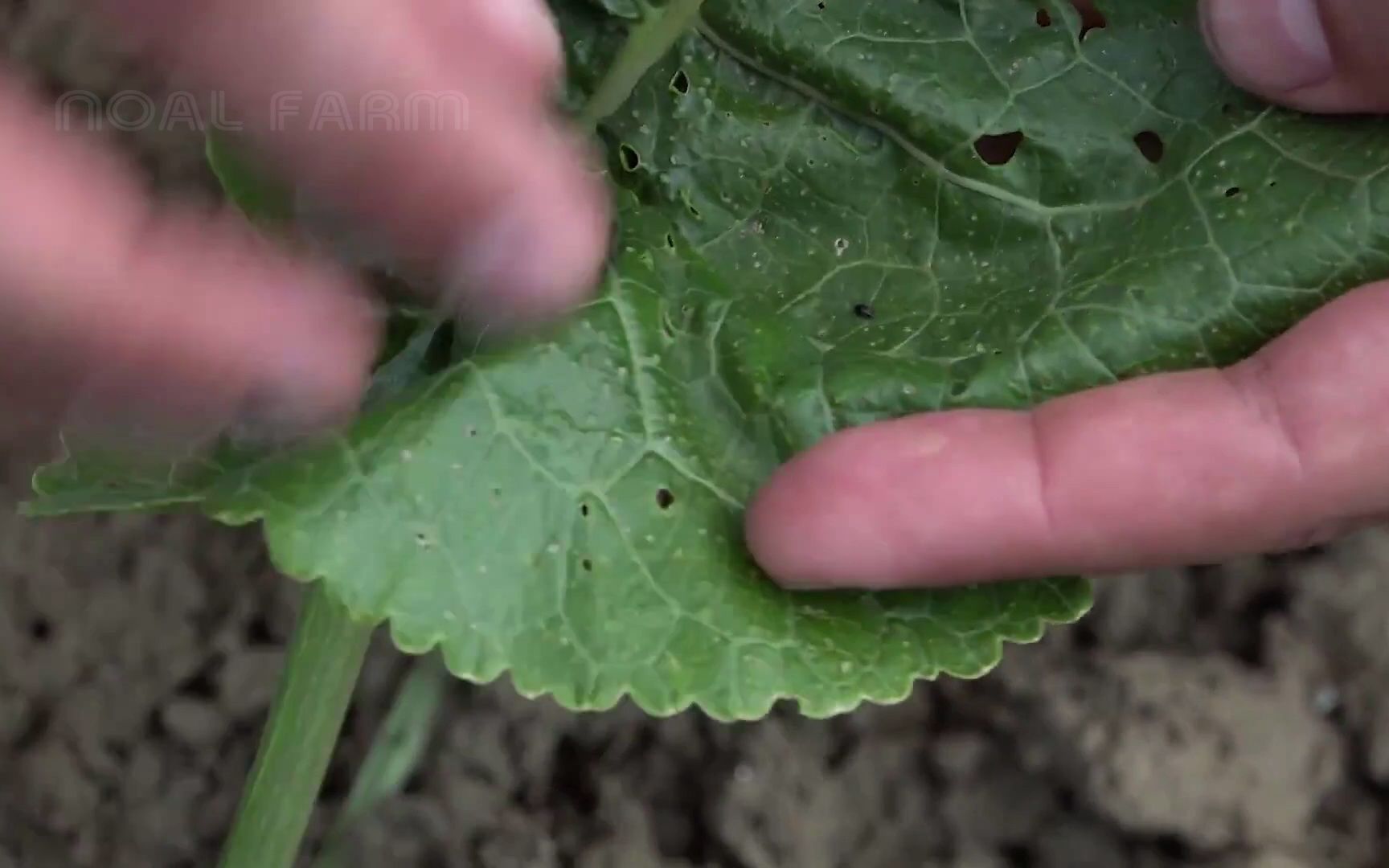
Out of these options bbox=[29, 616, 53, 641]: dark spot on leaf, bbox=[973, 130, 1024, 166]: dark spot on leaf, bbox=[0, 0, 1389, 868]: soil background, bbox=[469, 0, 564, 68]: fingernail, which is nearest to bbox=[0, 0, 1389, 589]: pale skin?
bbox=[469, 0, 564, 68]: fingernail

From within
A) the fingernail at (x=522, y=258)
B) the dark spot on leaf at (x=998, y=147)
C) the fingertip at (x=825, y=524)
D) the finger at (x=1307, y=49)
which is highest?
the fingernail at (x=522, y=258)

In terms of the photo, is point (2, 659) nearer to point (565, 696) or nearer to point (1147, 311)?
point (565, 696)

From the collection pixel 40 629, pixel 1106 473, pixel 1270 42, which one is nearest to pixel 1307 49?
pixel 1270 42

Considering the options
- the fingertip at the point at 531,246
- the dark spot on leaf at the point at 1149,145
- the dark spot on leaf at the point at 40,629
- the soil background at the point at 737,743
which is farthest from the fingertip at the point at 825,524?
the dark spot on leaf at the point at 40,629

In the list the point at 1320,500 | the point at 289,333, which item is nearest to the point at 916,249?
the point at 1320,500

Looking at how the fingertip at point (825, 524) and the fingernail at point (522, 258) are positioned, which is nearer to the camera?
the fingernail at point (522, 258)

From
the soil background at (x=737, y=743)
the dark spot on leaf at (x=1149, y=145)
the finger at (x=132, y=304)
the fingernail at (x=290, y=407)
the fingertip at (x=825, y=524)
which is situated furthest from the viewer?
the soil background at (x=737, y=743)

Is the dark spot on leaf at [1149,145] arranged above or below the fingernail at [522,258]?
below

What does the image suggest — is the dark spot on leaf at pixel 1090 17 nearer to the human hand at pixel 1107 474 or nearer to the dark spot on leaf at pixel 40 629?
the human hand at pixel 1107 474
